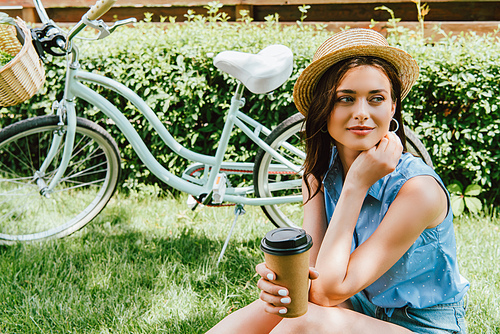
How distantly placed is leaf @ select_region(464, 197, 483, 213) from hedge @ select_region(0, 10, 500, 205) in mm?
126

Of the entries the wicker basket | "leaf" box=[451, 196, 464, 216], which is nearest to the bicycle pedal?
the wicker basket

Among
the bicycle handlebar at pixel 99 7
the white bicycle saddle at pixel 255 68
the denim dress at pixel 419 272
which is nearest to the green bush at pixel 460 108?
the white bicycle saddle at pixel 255 68

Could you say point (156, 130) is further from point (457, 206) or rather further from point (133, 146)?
point (457, 206)

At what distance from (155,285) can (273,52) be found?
1363 mm

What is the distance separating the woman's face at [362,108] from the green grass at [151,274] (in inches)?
44.5

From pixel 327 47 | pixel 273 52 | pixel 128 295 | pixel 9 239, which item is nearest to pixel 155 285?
pixel 128 295

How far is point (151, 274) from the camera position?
7.89 feet

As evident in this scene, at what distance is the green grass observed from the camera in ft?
6.73

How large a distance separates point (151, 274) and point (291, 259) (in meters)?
1.55

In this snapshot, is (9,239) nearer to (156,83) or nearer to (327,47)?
(156,83)

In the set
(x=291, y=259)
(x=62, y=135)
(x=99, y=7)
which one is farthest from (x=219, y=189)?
(x=291, y=259)

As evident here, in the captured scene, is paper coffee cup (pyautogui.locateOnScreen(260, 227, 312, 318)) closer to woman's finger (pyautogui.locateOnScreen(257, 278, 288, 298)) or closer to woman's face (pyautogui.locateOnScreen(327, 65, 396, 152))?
woman's finger (pyautogui.locateOnScreen(257, 278, 288, 298))

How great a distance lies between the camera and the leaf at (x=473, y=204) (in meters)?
3.03

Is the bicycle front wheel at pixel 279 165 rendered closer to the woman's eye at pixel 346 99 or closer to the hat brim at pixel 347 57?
the hat brim at pixel 347 57
